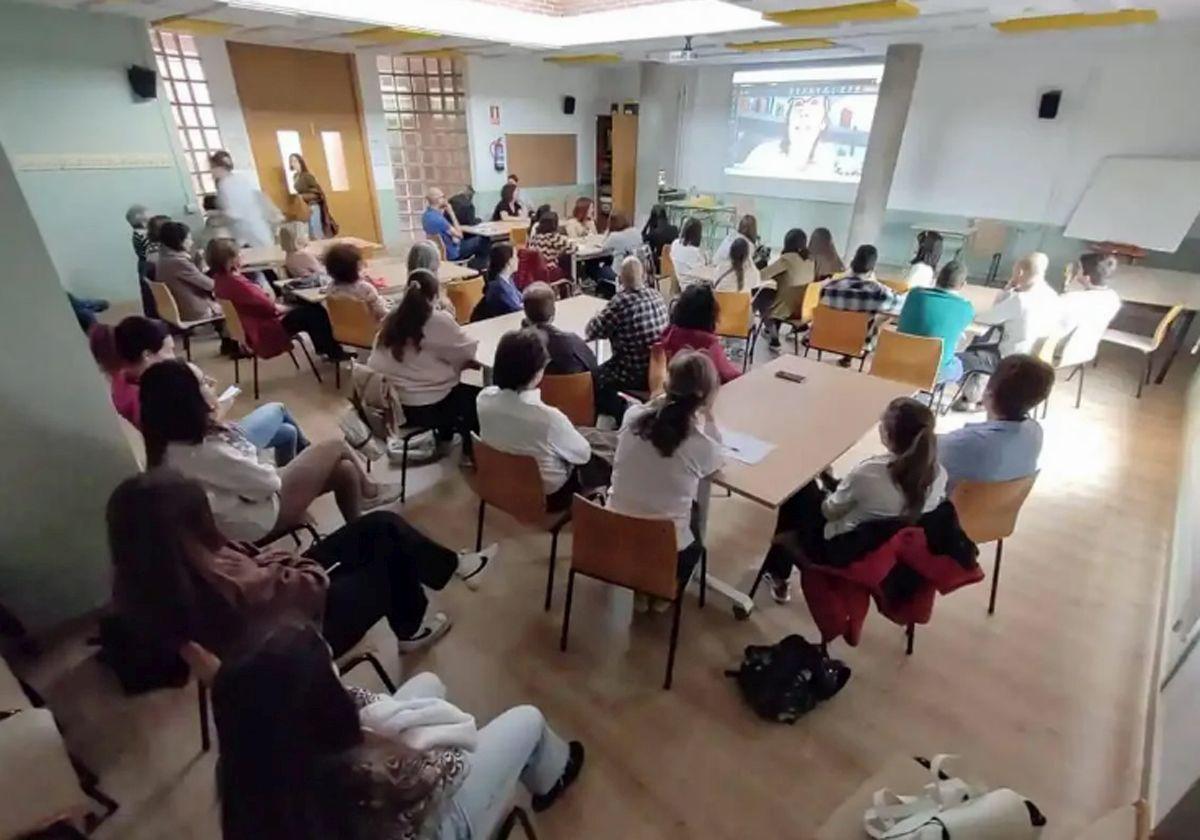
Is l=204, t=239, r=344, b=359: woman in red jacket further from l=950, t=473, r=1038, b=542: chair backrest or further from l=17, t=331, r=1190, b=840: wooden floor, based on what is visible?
l=950, t=473, r=1038, b=542: chair backrest

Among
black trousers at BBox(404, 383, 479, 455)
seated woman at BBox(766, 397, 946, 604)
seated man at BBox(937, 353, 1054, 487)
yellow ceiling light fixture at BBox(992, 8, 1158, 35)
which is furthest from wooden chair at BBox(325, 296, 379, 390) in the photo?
yellow ceiling light fixture at BBox(992, 8, 1158, 35)

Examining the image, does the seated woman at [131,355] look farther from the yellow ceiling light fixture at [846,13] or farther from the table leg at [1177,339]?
the table leg at [1177,339]

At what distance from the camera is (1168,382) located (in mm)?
5031

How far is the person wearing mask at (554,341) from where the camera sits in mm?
2939

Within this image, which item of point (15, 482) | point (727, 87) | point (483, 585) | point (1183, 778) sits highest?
point (727, 87)

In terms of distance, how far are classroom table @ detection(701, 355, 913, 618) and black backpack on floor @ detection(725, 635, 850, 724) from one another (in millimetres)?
367

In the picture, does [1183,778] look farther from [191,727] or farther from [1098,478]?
[191,727]

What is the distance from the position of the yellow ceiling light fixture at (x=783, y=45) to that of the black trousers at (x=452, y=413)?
5.52 meters

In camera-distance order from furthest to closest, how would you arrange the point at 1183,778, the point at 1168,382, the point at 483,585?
1. the point at 1168,382
2. the point at 483,585
3. the point at 1183,778

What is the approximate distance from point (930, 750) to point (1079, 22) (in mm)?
5453

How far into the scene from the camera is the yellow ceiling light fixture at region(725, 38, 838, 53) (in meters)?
6.39

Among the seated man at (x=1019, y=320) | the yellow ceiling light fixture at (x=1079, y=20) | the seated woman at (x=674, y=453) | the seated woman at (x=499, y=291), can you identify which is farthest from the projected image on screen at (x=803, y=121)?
the seated woman at (x=674, y=453)

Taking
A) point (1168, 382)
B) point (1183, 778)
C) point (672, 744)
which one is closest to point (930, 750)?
point (1183, 778)

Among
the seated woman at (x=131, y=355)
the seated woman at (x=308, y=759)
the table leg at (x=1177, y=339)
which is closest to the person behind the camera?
the seated woman at (x=308, y=759)
